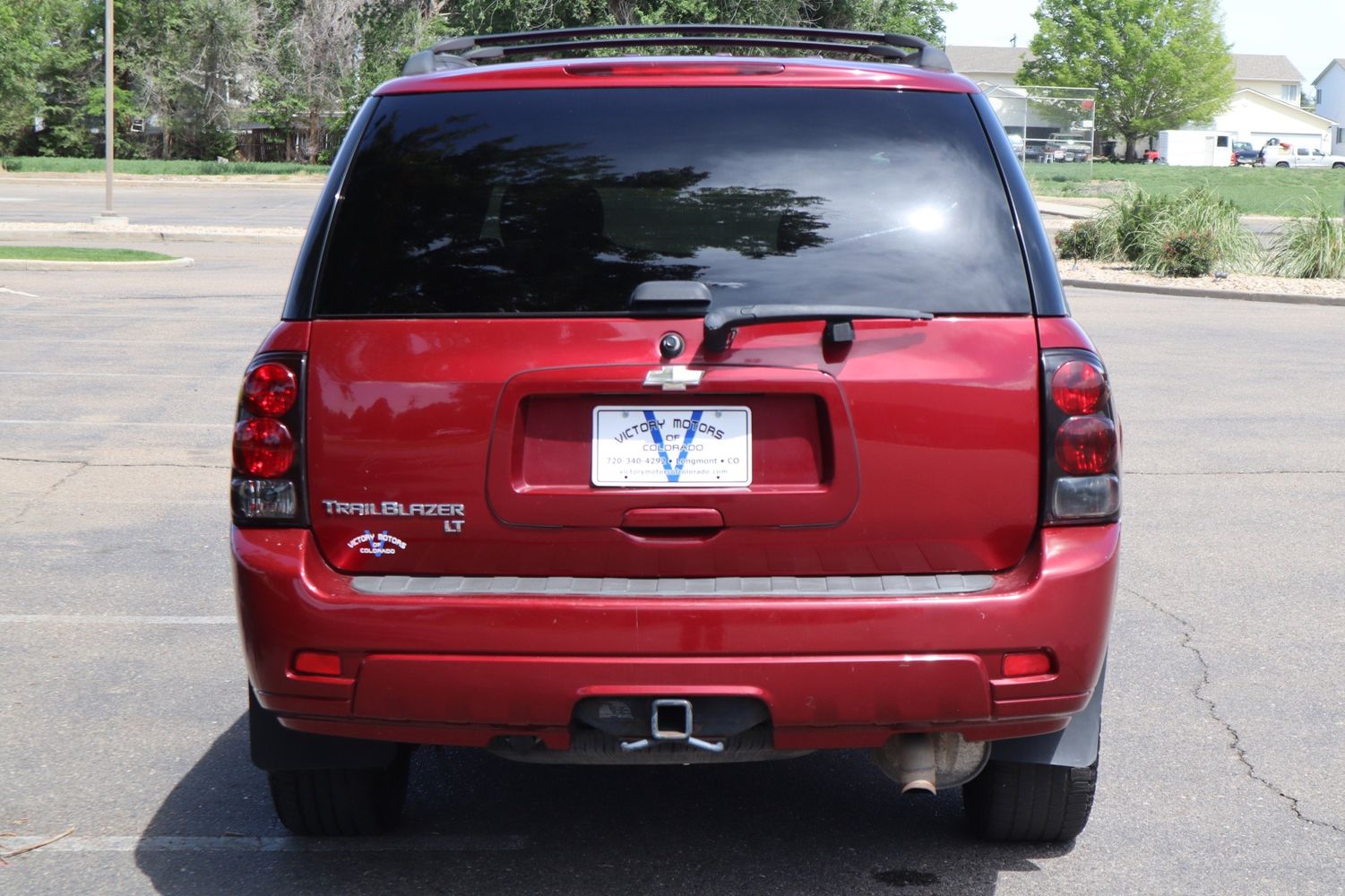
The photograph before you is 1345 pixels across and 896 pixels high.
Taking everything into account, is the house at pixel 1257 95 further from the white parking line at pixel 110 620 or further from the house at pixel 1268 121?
the white parking line at pixel 110 620

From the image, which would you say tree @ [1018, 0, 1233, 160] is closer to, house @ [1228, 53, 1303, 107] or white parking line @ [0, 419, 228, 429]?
house @ [1228, 53, 1303, 107]

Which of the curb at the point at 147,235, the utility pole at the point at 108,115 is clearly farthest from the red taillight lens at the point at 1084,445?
the curb at the point at 147,235

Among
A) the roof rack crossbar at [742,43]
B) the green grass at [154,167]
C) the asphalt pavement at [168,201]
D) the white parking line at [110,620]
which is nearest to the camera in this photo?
the roof rack crossbar at [742,43]

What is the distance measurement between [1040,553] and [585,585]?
0.96 meters

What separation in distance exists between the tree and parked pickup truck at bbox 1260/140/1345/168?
5509 millimetres

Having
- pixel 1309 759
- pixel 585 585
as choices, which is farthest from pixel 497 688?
pixel 1309 759

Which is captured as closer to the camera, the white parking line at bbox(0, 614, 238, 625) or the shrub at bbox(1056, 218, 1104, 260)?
the white parking line at bbox(0, 614, 238, 625)

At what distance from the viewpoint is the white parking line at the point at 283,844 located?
3.92 meters

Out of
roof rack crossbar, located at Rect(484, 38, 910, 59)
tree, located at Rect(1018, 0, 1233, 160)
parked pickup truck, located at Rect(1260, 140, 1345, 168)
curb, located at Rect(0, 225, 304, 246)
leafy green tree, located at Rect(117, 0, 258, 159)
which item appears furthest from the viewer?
parked pickup truck, located at Rect(1260, 140, 1345, 168)

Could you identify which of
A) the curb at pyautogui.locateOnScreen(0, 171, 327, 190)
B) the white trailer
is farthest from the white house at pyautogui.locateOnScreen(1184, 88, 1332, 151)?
the curb at pyautogui.locateOnScreen(0, 171, 327, 190)

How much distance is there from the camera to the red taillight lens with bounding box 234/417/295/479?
331 cm

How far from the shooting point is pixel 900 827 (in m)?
4.08

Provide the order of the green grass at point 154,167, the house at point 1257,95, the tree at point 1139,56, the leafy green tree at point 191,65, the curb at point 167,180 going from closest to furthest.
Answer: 1. the curb at point 167,180
2. the green grass at point 154,167
3. the leafy green tree at point 191,65
4. the tree at point 1139,56
5. the house at point 1257,95

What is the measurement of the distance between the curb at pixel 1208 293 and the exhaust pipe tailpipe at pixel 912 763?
18390 millimetres
